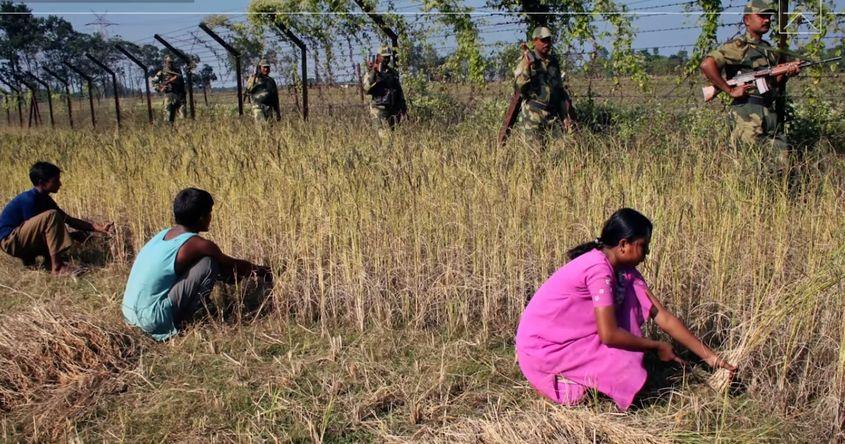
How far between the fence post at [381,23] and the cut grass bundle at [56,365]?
6.31m

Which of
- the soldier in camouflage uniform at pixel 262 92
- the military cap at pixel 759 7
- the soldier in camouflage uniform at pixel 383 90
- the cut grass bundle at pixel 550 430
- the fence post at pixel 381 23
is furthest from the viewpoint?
the soldier in camouflage uniform at pixel 262 92

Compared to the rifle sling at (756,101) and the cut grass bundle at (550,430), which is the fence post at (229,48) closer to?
the rifle sling at (756,101)

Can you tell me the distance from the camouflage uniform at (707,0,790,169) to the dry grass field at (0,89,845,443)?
0.46 m

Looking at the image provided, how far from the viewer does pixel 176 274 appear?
3.38 metres

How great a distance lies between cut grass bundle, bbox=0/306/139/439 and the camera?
261cm

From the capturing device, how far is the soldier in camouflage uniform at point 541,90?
18.5 feet

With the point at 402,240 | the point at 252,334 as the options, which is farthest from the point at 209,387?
the point at 402,240

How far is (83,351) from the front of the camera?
119 inches

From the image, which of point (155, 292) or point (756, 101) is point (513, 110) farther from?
point (155, 292)

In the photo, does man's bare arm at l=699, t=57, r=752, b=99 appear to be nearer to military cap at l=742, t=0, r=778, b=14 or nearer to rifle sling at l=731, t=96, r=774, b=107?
rifle sling at l=731, t=96, r=774, b=107

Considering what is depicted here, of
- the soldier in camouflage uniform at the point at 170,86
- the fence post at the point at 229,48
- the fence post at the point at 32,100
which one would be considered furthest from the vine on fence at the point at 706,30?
the fence post at the point at 32,100

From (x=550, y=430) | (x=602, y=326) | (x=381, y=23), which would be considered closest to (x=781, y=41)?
(x=602, y=326)

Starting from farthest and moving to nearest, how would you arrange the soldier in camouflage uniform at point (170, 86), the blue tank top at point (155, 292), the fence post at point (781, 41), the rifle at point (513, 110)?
the soldier in camouflage uniform at point (170, 86) < the rifle at point (513, 110) < the fence post at point (781, 41) < the blue tank top at point (155, 292)

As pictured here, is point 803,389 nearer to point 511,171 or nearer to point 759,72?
point 511,171
